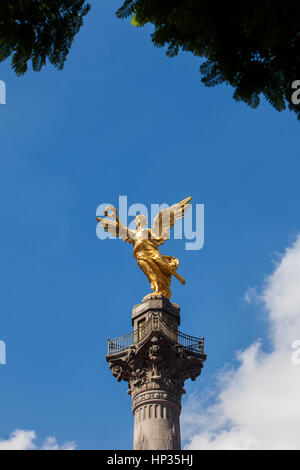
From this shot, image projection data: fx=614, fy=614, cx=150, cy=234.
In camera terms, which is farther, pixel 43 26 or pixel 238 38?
pixel 43 26

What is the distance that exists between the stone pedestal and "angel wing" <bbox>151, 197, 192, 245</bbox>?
408 cm

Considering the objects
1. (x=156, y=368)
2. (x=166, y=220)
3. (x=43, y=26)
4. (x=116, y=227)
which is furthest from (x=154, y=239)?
(x=43, y=26)

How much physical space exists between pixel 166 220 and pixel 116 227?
2706 mm

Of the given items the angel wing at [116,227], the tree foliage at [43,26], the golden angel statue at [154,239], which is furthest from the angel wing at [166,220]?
the tree foliage at [43,26]

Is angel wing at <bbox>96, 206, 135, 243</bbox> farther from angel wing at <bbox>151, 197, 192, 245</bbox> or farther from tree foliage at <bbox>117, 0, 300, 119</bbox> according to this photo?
tree foliage at <bbox>117, 0, 300, 119</bbox>

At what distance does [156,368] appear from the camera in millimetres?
26641

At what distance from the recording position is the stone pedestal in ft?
82.9

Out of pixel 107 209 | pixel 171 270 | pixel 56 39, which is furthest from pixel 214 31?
pixel 107 209

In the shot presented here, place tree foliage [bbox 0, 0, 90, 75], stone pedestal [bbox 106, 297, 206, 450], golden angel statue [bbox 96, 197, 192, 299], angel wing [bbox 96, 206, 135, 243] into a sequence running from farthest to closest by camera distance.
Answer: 1. angel wing [bbox 96, 206, 135, 243]
2. golden angel statue [bbox 96, 197, 192, 299]
3. stone pedestal [bbox 106, 297, 206, 450]
4. tree foliage [bbox 0, 0, 90, 75]

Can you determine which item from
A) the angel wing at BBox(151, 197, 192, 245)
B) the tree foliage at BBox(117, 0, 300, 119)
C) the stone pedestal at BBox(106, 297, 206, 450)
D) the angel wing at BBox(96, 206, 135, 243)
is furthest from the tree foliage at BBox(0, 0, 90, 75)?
the angel wing at BBox(96, 206, 135, 243)

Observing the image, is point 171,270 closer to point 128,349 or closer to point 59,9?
point 128,349

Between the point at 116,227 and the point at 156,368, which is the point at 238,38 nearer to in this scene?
the point at 156,368

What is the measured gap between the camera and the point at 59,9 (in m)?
6.52

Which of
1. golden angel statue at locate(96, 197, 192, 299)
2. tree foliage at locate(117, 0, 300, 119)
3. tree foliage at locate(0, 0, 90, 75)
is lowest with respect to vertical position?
tree foliage at locate(117, 0, 300, 119)
